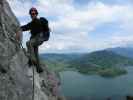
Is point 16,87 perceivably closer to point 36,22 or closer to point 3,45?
point 3,45

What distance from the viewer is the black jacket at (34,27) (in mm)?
16381

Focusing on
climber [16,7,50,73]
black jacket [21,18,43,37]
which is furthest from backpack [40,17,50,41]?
black jacket [21,18,43,37]

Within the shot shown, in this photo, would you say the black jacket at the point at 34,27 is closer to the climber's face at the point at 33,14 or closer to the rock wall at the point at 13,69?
the climber's face at the point at 33,14

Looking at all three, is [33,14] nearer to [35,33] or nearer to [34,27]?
[34,27]

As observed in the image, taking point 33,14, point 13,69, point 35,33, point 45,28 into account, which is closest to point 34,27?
point 35,33

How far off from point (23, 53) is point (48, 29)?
248 centimetres

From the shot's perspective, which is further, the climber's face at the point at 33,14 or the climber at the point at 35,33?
the climber at the point at 35,33

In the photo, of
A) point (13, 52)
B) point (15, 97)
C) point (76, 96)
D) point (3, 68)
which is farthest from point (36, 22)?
point (76, 96)

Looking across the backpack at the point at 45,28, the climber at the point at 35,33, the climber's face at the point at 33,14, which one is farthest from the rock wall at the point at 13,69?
the climber's face at the point at 33,14

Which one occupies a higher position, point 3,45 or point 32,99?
point 3,45

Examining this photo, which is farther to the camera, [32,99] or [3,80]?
[32,99]

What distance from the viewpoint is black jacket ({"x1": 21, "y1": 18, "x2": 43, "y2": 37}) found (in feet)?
53.7

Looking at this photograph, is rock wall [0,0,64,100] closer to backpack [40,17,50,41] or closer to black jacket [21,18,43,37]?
black jacket [21,18,43,37]

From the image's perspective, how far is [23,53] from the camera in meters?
18.1
